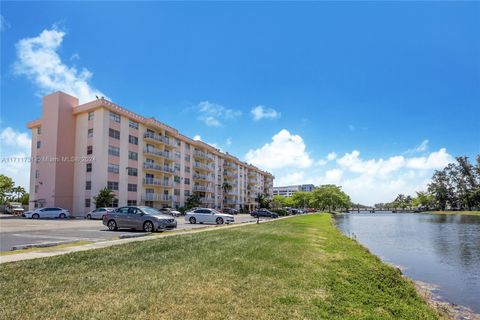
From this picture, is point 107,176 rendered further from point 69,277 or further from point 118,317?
point 118,317

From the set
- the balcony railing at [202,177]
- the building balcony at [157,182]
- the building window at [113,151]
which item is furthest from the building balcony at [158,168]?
the balcony railing at [202,177]

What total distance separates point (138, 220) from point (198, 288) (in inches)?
594

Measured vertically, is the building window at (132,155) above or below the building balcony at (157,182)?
above

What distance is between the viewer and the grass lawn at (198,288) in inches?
218

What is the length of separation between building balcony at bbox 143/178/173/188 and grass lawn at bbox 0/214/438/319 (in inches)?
1757

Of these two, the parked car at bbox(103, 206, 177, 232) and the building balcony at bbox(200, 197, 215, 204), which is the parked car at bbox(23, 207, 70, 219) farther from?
the building balcony at bbox(200, 197, 215, 204)

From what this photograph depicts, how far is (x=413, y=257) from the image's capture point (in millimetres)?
19656

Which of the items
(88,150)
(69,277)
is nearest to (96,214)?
(88,150)

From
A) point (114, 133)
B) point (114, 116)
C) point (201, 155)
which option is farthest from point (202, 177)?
point (114, 116)

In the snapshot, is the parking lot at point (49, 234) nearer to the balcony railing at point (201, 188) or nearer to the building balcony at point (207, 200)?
the balcony railing at point (201, 188)

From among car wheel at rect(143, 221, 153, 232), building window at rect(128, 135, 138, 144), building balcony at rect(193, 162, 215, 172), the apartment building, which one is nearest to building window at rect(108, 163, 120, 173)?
the apartment building

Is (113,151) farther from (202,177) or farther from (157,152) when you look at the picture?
(202,177)

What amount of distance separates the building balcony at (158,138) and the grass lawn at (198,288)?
150 ft

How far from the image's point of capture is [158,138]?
58.4 m
